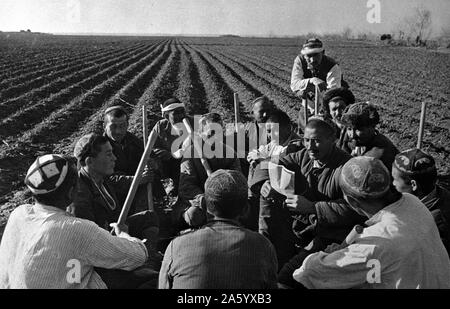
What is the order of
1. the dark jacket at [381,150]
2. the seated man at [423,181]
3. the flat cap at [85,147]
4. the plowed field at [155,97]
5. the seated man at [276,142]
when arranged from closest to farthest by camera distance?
the seated man at [423,181], the flat cap at [85,147], the dark jacket at [381,150], the seated man at [276,142], the plowed field at [155,97]

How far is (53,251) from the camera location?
8.27 feet

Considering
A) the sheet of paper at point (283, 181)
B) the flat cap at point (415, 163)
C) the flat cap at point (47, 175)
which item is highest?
the flat cap at point (47, 175)

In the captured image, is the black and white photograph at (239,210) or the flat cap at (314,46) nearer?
the black and white photograph at (239,210)

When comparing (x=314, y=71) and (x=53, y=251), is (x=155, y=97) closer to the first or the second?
(x=314, y=71)

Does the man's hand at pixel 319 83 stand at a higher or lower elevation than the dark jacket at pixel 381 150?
higher

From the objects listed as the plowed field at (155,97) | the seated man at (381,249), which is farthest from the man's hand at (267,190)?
the plowed field at (155,97)

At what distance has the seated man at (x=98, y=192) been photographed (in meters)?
3.87

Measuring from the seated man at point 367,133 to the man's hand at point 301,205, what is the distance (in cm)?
122

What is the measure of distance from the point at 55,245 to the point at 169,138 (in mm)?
3535

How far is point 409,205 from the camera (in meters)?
2.58

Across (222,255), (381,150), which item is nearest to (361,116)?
(381,150)

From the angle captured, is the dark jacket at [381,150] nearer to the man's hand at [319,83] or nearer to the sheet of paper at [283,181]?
the sheet of paper at [283,181]

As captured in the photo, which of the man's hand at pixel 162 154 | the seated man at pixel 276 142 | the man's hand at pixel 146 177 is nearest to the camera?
the man's hand at pixel 146 177
